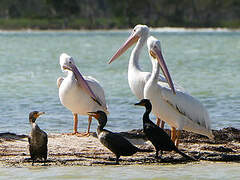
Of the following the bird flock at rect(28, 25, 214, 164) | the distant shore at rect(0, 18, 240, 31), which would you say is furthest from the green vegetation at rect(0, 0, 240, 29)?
the bird flock at rect(28, 25, 214, 164)

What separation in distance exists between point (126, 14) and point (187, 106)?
274ft

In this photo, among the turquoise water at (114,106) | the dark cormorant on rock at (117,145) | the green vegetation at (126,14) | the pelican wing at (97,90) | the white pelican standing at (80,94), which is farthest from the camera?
the green vegetation at (126,14)

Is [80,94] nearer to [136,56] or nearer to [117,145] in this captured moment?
[136,56]

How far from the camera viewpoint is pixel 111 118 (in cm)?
1152

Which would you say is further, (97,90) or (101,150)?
(97,90)

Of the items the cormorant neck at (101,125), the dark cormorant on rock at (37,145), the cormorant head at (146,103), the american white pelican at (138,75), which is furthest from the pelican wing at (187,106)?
the dark cormorant on rock at (37,145)

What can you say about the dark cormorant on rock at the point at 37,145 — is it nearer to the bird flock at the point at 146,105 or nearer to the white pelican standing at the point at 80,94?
the bird flock at the point at 146,105

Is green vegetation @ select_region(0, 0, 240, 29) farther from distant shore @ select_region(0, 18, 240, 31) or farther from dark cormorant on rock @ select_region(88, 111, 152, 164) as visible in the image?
dark cormorant on rock @ select_region(88, 111, 152, 164)

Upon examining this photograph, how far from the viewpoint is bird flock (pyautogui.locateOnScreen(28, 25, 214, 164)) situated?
724 centimetres

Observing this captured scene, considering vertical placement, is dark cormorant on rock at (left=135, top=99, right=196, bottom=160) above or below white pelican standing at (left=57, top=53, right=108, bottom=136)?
below

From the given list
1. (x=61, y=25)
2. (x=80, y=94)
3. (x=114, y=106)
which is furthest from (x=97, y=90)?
(x=61, y=25)

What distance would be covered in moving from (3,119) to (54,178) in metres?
4.68

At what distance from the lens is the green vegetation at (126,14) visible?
9100 centimetres

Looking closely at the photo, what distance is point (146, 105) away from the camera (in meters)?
7.58
